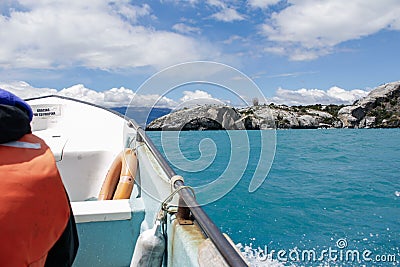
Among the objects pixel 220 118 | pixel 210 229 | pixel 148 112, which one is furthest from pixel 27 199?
pixel 220 118

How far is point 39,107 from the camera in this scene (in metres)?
4.43

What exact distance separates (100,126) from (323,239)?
430cm

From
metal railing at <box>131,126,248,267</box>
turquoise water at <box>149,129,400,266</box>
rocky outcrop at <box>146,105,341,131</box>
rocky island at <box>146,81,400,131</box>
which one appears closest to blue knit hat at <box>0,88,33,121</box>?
metal railing at <box>131,126,248,267</box>

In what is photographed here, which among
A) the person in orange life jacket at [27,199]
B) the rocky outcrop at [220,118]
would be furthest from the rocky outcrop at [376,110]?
the person in orange life jacket at [27,199]

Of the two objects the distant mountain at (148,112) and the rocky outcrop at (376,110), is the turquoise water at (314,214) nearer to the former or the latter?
the distant mountain at (148,112)

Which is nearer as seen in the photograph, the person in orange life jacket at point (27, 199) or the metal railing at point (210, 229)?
the person in orange life jacket at point (27, 199)

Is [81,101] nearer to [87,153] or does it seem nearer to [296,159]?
[87,153]

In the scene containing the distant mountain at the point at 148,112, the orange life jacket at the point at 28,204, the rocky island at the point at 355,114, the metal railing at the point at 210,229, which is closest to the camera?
the orange life jacket at the point at 28,204

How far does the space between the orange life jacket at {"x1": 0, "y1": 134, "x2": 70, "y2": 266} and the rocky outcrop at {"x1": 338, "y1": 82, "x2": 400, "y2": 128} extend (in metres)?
58.1

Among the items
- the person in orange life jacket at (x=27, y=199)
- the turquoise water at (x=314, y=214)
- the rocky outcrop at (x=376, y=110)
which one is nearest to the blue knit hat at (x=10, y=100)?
the person in orange life jacket at (x=27, y=199)

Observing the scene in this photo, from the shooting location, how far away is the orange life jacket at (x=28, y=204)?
75 centimetres

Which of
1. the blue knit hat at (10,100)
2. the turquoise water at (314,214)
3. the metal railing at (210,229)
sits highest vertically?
the blue knit hat at (10,100)

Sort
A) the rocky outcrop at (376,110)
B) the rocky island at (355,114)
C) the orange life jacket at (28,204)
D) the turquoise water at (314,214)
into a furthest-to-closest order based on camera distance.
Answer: the rocky outcrop at (376,110) → the rocky island at (355,114) → the turquoise water at (314,214) → the orange life jacket at (28,204)

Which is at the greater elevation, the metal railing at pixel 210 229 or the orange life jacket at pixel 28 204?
the orange life jacket at pixel 28 204
